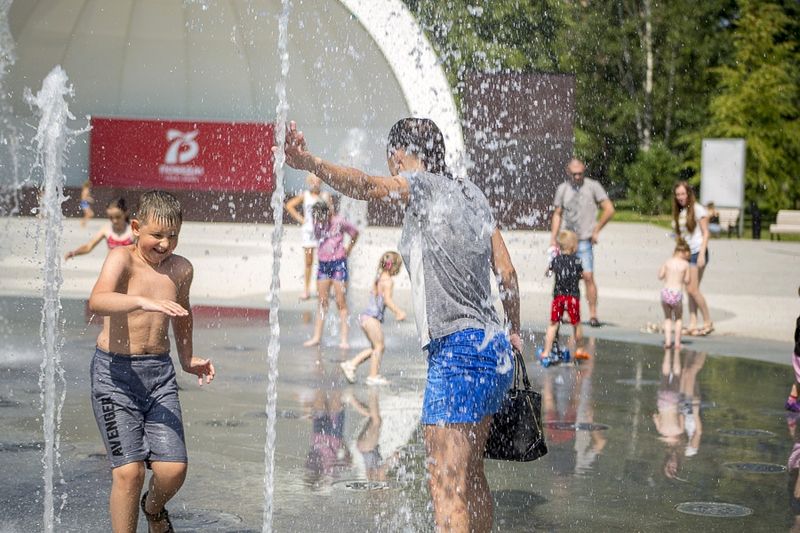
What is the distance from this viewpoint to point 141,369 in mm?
4539

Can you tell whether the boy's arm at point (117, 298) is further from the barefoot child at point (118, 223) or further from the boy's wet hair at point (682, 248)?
the boy's wet hair at point (682, 248)

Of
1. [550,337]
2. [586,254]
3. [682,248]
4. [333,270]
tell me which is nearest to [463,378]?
[550,337]

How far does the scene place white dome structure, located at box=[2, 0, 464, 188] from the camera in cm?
3678

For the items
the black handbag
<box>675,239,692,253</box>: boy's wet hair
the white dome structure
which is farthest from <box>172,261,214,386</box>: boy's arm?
the white dome structure

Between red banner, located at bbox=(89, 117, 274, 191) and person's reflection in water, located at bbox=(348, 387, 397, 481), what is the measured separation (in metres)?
28.2

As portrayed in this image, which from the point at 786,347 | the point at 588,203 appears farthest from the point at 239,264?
the point at 786,347

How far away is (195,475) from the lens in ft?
21.0

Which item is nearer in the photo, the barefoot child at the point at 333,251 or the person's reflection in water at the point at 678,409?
the person's reflection in water at the point at 678,409

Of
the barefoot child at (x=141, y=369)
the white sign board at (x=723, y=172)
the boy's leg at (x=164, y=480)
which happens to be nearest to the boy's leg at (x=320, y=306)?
the barefoot child at (x=141, y=369)

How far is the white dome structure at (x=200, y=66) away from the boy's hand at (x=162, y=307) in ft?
103

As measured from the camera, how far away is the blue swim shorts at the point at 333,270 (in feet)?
36.4

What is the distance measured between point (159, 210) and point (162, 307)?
0.43 m

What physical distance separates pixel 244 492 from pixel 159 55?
33309 mm

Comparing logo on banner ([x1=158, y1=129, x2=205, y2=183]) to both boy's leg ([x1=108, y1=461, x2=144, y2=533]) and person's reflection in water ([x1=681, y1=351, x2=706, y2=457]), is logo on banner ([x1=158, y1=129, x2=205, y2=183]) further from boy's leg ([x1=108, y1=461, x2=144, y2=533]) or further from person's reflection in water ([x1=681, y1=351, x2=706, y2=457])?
boy's leg ([x1=108, y1=461, x2=144, y2=533])
